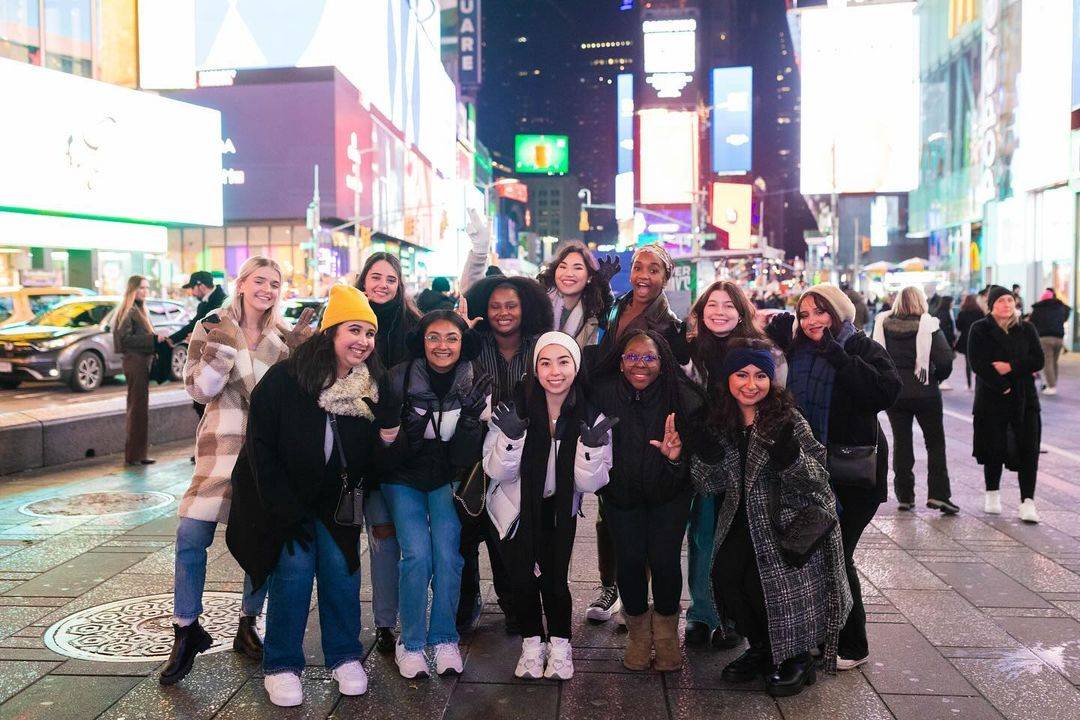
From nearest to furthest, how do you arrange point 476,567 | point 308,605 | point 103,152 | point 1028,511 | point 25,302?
point 308,605 → point 476,567 → point 1028,511 → point 25,302 → point 103,152

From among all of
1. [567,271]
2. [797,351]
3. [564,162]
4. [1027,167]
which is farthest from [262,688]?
[564,162]

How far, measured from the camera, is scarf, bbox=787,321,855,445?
16.5ft

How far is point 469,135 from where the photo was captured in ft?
364

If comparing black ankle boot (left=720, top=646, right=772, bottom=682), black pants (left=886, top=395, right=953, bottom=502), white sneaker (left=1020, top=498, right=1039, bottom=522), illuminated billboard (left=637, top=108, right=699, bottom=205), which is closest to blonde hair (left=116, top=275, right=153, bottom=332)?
black pants (left=886, top=395, right=953, bottom=502)

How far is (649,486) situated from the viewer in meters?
4.66

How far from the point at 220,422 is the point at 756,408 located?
255 cm

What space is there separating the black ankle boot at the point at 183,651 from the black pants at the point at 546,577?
1.44 m

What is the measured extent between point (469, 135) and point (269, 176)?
59.7 metres

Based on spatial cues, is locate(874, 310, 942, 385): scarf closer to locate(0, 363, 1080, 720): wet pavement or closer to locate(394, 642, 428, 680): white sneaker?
locate(0, 363, 1080, 720): wet pavement

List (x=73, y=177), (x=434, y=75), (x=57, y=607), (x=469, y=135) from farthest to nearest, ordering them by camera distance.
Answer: (x=469, y=135), (x=434, y=75), (x=73, y=177), (x=57, y=607)

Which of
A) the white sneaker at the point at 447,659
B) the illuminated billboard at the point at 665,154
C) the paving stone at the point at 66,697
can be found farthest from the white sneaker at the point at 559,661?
the illuminated billboard at the point at 665,154

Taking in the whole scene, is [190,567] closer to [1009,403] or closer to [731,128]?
[1009,403]

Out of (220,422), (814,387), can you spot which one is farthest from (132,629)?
(814,387)

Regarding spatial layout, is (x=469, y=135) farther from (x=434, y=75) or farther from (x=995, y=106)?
(x=995, y=106)
